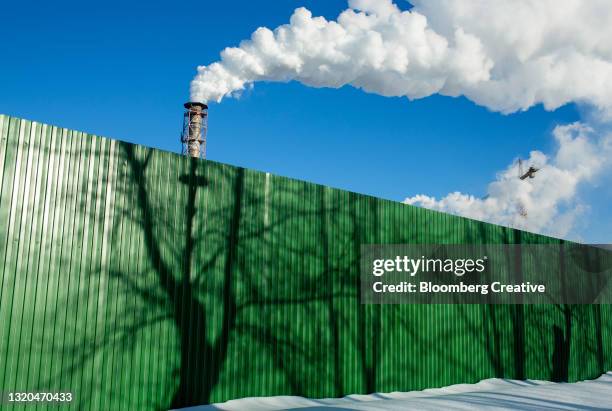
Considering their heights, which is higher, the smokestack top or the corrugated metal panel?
the smokestack top

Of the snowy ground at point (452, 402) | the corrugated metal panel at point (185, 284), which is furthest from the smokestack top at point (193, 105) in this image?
the snowy ground at point (452, 402)

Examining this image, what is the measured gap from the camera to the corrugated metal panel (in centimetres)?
600

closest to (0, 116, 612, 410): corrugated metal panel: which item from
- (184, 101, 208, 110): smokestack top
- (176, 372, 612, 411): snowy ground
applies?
(176, 372, 612, 411): snowy ground

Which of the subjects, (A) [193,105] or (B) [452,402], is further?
(A) [193,105]

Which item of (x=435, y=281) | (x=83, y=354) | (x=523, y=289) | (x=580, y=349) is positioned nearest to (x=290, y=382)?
(x=83, y=354)

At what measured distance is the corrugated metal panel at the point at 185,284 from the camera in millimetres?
6000

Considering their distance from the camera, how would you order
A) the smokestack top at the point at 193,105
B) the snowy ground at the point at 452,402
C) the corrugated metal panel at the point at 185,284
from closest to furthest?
the corrugated metal panel at the point at 185,284 < the snowy ground at the point at 452,402 < the smokestack top at the point at 193,105

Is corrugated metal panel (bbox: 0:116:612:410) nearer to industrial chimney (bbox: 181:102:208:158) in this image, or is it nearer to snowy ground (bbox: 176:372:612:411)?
snowy ground (bbox: 176:372:612:411)

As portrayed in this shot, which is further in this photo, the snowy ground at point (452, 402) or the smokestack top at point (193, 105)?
the smokestack top at point (193, 105)

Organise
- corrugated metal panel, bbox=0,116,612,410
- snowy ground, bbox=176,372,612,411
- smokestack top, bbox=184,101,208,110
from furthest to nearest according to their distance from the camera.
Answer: smokestack top, bbox=184,101,208,110, snowy ground, bbox=176,372,612,411, corrugated metal panel, bbox=0,116,612,410

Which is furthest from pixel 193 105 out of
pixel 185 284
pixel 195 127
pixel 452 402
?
pixel 452 402

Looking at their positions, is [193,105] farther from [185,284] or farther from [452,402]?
[452,402]

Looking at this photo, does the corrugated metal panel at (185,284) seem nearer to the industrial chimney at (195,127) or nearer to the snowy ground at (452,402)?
the snowy ground at (452,402)

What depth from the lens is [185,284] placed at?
23.5 feet
